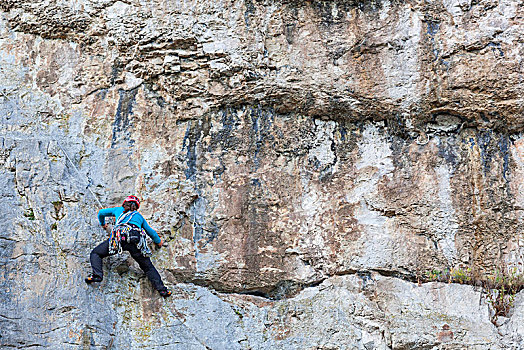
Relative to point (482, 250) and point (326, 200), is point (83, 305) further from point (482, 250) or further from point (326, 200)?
point (482, 250)

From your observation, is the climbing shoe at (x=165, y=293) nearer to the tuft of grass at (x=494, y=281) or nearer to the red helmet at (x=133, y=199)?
the red helmet at (x=133, y=199)

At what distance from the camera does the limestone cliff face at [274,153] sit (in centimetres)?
687

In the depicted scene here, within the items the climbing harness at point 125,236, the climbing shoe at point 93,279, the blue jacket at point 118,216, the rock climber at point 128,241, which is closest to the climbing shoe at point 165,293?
the rock climber at point 128,241

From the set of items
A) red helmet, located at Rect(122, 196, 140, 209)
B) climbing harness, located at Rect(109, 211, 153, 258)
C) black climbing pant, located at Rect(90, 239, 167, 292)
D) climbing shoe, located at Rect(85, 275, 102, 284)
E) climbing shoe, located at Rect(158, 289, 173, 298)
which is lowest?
climbing shoe, located at Rect(158, 289, 173, 298)

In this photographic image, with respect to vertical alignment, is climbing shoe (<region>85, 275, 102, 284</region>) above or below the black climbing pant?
below

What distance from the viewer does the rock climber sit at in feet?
21.6

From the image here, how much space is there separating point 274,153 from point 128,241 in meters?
2.19

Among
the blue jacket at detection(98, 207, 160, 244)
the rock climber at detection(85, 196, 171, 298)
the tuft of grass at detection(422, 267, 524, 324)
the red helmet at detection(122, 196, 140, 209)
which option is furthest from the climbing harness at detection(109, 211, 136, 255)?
the tuft of grass at detection(422, 267, 524, 324)

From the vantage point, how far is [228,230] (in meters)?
7.32

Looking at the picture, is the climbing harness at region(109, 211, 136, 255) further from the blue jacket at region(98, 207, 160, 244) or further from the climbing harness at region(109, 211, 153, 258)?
the blue jacket at region(98, 207, 160, 244)

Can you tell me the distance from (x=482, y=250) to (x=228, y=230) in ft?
10.3

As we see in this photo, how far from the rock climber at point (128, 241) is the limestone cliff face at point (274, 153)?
0.18 meters

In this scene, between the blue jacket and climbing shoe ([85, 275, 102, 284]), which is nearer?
climbing shoe ([85, 275, 102, 284])

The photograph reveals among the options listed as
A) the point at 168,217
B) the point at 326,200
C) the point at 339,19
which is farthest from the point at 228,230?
the point at 339,19
